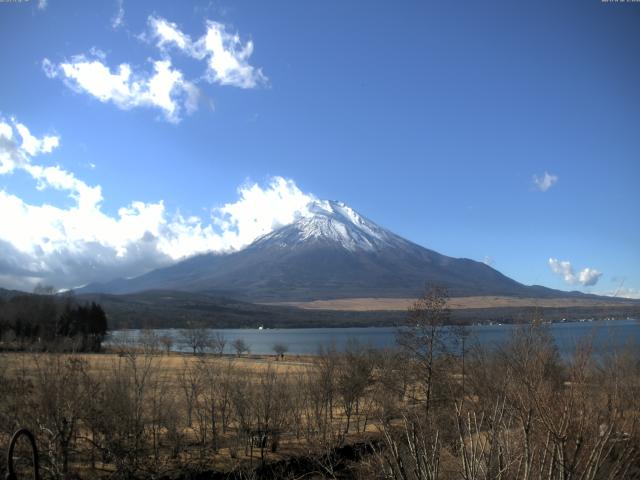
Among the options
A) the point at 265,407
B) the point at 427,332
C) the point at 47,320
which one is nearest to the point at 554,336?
the point at 427,332

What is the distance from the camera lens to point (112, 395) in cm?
2217

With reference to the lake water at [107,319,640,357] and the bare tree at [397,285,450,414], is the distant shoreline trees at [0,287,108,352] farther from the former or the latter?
the bare tree at [397,285,450,414]

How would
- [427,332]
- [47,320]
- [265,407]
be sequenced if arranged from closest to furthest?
[265,407], [427,332], [47,320]

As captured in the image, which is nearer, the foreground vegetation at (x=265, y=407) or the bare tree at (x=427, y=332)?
the foreground vegetation at (x=265, y=407)

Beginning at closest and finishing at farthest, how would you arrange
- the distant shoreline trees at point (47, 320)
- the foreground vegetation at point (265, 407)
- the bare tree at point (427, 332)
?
the foreground vegetation at point (265, 407), the bare tree at point (427, 332), the distant shoreline trees at point (47, 320)

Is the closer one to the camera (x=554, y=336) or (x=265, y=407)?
(x=265, y=407)

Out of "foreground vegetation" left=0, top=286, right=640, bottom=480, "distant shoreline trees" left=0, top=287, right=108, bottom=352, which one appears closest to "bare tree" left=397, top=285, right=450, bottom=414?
"foreground vegetation" left=0, top=286, right=640, bottom=480

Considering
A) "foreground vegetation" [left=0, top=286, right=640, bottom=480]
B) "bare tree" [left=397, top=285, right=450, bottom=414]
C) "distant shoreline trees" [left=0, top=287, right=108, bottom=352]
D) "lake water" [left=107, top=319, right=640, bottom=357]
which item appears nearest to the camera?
"lake water" [left=107, top=319, right=640, bottom=357]

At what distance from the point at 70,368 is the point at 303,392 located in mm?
15232

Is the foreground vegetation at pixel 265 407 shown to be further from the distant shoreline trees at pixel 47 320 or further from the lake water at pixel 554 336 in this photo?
the distant shoreline trees at pixel 47 320

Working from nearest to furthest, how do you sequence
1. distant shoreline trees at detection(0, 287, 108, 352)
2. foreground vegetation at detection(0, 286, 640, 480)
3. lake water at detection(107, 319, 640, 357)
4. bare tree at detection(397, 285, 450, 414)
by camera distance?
lake water at detection(107, 319, 640, 357) → foreground vegetation at detection(0, 286, 640, 480) → bare tree at detection(397, 285, 450, 414) → distant shoreline trees at detection(0, 287, 108, 352)

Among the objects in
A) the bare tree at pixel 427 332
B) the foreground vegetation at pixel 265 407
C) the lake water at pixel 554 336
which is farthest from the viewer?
the bare tree at pixel 427 332

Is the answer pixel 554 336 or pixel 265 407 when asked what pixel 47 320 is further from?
pixel 554 336

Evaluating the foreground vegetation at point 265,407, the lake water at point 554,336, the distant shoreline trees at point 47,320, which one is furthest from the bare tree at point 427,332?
the distant shoreline trees at point 47,320
